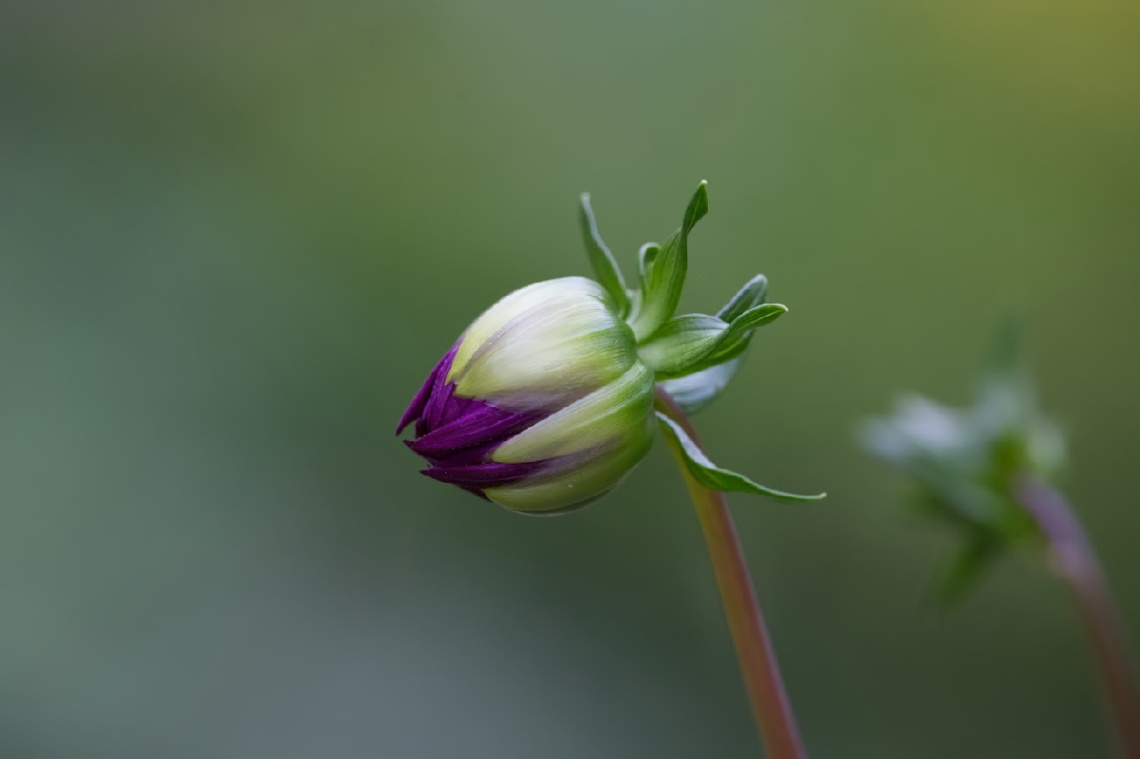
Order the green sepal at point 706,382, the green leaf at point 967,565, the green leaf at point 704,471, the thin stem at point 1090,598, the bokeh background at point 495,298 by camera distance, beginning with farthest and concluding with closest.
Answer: the bokeh background at point 495,298 → the green leaf at point 967,565 → the thin stem at point 1090,598 → the green sepal at point 706,382 → the green leaf at point 704,471

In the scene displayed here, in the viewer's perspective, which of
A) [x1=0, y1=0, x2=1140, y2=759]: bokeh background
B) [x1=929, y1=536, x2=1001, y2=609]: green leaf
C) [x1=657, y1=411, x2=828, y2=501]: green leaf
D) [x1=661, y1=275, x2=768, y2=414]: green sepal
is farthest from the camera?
[x1=0, y1=0, x2=1140, y2=759]: bokeh background

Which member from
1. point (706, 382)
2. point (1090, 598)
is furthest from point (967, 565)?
point (706, 382)

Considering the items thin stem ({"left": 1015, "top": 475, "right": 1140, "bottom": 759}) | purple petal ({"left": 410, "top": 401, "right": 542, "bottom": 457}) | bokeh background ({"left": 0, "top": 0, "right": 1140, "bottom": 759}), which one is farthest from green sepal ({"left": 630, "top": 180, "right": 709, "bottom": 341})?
bokeh background ({"left": 0, "top": 0, "right": 1140, "bottom": 759})

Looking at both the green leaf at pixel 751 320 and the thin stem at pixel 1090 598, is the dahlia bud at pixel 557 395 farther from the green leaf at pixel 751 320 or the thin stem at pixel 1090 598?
the thin stem at pixel 1090 598

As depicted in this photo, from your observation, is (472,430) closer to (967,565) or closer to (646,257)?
(646,257)

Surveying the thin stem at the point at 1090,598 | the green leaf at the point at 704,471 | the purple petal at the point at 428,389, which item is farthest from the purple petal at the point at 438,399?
the thin stem at the point at 1090,598

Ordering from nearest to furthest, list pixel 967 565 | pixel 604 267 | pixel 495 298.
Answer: pixel 604 267
pixel 967 565
pixel 495 298

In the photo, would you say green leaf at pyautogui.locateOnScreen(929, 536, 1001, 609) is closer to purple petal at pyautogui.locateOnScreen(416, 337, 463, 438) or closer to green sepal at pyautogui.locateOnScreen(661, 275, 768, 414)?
green sepal at pyautogui.locateOnScreen(661, 275, 768, 414)
